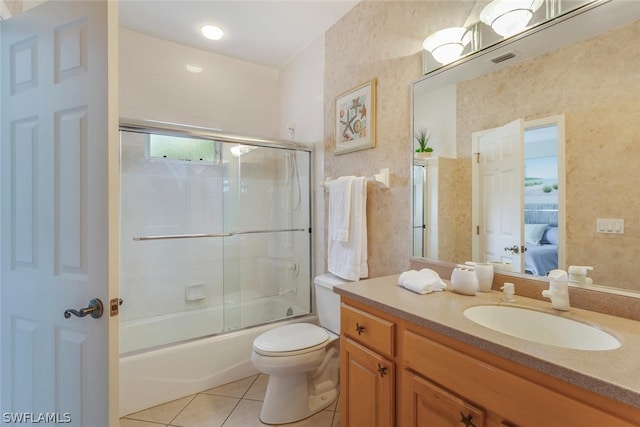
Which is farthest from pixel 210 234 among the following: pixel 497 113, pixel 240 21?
pixel 497 113

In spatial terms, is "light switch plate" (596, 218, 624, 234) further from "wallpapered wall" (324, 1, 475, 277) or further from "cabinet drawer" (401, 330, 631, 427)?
"wallpapered wall" (324, 1, 475, 277)

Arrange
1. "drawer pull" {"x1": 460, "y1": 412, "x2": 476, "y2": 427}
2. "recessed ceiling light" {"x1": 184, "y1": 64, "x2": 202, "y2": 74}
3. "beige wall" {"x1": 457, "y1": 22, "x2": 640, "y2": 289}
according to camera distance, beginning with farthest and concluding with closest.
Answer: "recessed ceiling light" {"x1": 184, "y1": 64, "x2": 202, "y2": 74}
"beige wall" {"x1": 457, "y1": 22, "x2": 640, "y2": 289}
"drawer pull" {"x1": 460, "y1": 412, "x2": 476, "y2": 427}

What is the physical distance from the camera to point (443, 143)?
152 cm

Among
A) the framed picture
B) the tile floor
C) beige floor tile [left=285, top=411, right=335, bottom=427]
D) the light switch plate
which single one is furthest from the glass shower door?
the light switch plate

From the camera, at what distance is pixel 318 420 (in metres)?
1.67

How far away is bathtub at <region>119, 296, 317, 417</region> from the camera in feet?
5.74

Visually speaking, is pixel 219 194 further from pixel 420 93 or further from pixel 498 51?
pixel 498 51

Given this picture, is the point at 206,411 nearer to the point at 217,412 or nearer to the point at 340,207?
the point at 217,412

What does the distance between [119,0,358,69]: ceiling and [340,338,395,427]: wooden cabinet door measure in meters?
2.21

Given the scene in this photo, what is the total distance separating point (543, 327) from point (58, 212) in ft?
6.04

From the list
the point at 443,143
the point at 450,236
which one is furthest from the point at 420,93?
the point at 450,236

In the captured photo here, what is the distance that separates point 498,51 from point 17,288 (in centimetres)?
230

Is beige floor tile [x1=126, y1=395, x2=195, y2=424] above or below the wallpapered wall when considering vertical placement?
below

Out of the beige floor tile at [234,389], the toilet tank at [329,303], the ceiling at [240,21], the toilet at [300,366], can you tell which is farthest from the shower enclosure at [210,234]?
the ceiling at [240,21]
